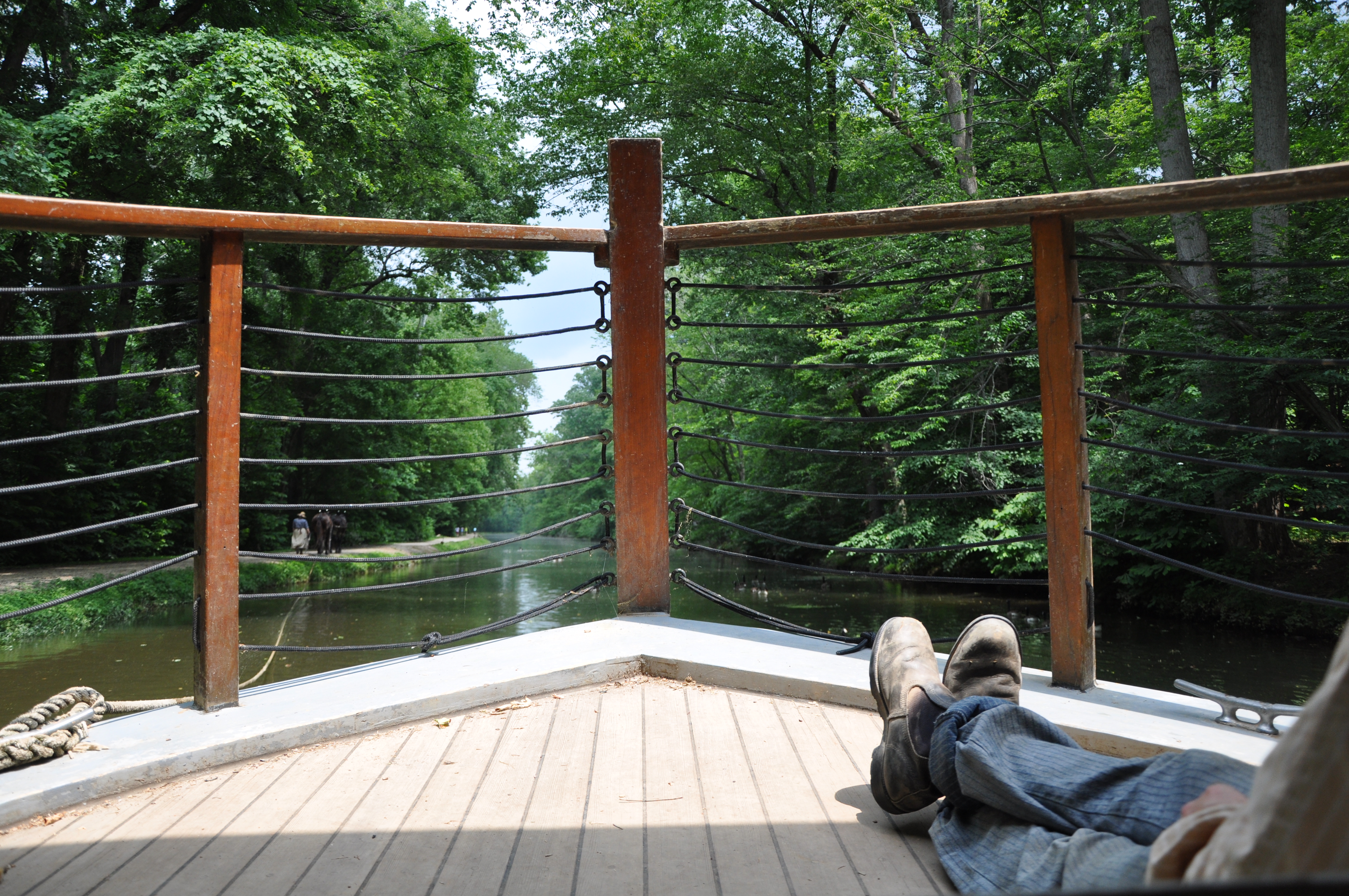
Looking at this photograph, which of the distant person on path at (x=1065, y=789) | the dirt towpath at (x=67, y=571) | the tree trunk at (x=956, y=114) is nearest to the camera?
the distant person on path at (x=1065, y=789)

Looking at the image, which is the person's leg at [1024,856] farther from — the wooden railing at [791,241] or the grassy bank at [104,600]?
the grassy bank at [104,600]

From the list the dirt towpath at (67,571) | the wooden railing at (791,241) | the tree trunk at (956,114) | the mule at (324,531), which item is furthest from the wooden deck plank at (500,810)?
the mule at (324,531)

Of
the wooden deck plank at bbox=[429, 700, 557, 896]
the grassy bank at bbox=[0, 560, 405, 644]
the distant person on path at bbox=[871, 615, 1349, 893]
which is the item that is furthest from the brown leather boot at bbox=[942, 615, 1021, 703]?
the grassy bank at bbox=[0, 560, 405, 644]

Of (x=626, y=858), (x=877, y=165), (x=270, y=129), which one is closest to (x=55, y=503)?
(x=270, y=129)

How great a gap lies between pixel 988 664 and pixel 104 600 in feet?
38.1

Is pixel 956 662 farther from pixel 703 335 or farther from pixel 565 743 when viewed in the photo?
pixel 703 335

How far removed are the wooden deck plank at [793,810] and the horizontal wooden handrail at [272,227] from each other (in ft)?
4.40

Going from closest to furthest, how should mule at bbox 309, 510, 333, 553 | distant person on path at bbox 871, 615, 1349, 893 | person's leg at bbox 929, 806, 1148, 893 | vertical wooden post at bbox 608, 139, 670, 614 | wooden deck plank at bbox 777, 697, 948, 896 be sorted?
distant person on path at bbox 871, 615, 1349, 893
person's leg at bbox 929, 806, 1148, 893
wooden deck plank at bbox 777, 697, 948, 896
vertical wooden post at bbox 608, 139, 670, 614
mule at bbox 309, 510, 333, 553

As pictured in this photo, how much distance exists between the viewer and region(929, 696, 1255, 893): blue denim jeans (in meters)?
0.98

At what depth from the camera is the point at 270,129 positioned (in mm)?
10102

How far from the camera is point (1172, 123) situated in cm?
898

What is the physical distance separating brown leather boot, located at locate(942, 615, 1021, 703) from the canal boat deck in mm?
237

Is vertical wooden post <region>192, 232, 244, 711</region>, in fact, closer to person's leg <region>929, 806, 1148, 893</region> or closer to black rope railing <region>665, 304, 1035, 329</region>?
black rope railing <region>665, 304, 1035, 329</region>

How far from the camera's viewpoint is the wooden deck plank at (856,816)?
120 cm
